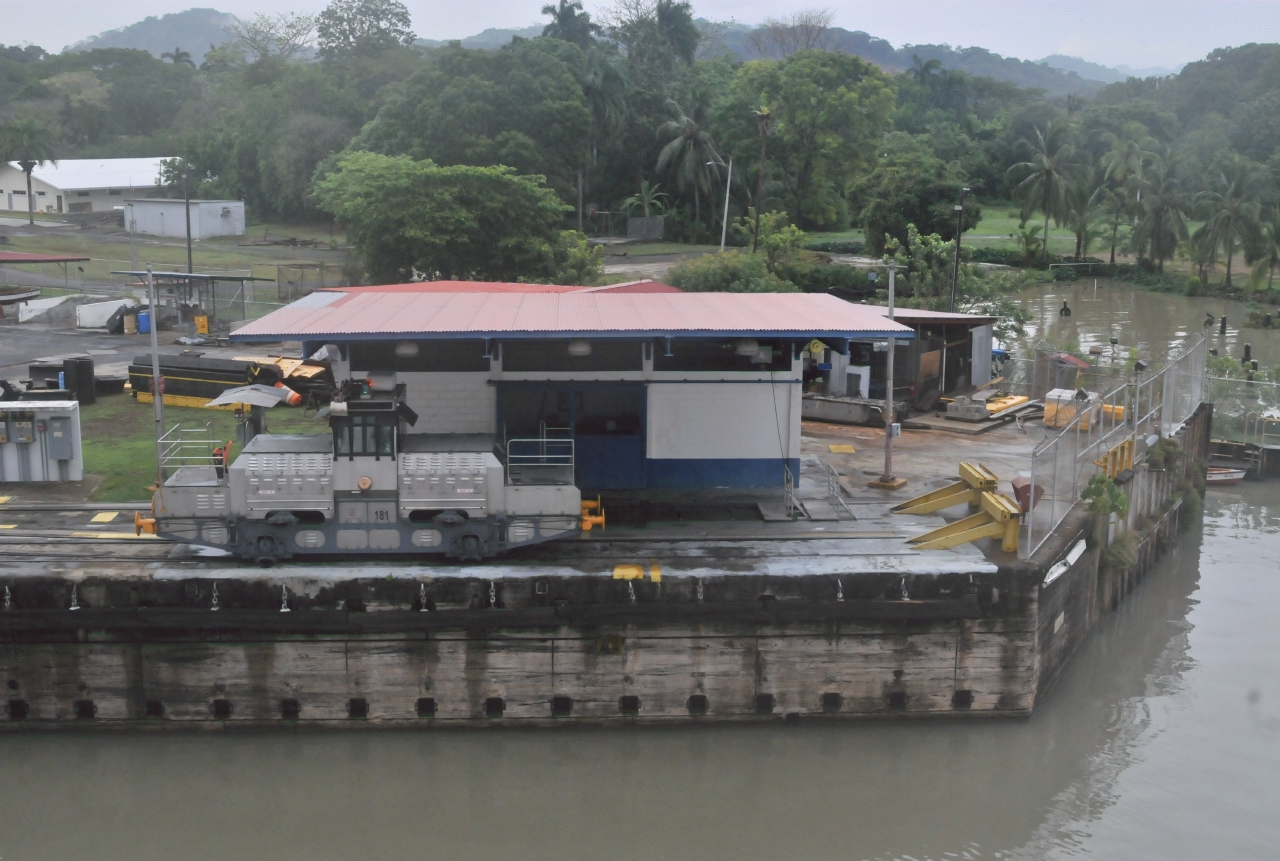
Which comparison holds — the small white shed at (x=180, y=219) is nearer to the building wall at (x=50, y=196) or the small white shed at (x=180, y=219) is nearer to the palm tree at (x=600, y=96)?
the building wall at (x=50, y=196)

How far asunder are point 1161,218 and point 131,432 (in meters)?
60.7

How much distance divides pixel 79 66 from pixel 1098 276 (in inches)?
3995

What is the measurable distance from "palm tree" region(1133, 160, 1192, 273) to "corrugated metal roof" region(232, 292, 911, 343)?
178 feet

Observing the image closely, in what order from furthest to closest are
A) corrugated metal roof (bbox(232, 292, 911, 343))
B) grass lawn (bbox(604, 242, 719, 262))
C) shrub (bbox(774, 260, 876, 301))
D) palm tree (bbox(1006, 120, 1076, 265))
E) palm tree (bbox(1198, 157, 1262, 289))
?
palm tree (bbox(1006, 120, 1076, 265)) < grass lawn (bbox(604, 242, 719, 262)) < palm tree (bbox(1198, 157, 1262, 289)) < shrub (bbox(774, 260, 876, 301)) < corrugated metal roof (bbox(232, 292, 911, 343))

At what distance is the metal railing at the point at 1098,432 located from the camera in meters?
19.5

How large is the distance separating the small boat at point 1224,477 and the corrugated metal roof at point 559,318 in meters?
14.1

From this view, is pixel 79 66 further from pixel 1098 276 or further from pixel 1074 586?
pixel 1074 586

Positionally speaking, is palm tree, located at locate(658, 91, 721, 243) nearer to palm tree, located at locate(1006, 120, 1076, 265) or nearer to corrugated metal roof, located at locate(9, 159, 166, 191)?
palm tree, located at locate(1006, 120, 1076, 265)

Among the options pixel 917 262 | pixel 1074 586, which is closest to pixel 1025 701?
Result: pixel 1074 586

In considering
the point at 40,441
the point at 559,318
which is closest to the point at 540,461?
the point at 559,318

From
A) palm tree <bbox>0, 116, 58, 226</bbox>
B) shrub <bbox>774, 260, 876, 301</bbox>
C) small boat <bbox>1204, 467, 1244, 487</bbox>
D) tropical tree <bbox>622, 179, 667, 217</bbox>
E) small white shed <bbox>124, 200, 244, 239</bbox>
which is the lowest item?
small boat <bbox>1204, 467, 1244, 487</bbox>

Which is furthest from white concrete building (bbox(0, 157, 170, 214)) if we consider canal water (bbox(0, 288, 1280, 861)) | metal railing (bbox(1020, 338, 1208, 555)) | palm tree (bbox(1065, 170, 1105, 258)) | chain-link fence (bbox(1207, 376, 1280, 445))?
canal water (bbox(0, 288, 1280, 861))

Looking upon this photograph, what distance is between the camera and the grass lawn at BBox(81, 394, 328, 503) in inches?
899

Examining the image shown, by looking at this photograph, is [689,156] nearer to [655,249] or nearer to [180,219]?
[655,249]
